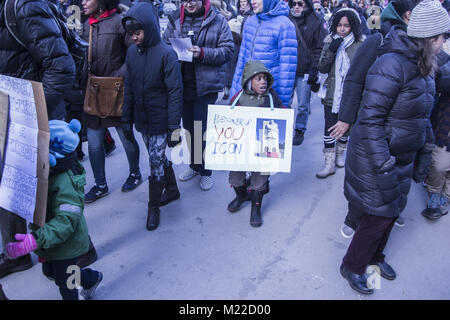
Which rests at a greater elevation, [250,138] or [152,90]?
[152,90]

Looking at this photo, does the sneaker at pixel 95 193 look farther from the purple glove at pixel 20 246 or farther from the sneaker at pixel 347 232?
the sneaker at pixel 347 232

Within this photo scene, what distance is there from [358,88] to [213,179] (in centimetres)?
214

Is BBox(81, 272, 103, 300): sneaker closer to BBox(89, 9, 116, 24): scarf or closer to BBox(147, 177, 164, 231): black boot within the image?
BBox(147, 177, 164, 231): black boot

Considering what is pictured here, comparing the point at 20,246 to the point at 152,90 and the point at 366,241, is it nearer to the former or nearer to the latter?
the point at 152,90

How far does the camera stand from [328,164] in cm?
426

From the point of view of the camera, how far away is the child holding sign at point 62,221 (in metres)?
1.78

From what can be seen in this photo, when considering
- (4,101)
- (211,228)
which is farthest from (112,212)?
(4,101)

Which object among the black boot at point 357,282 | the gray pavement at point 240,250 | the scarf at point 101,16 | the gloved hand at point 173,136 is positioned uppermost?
the scarf at point 101,16

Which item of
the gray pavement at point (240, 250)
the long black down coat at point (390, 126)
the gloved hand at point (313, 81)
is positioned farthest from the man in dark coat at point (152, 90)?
the gloved hand at point (313, 81)

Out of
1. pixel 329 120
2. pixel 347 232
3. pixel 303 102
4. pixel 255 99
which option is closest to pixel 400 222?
pixel 347 232

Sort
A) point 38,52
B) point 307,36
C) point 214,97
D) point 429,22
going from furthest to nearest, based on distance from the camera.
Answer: point 307,36, point 214,97, point 38,52, point 429,22

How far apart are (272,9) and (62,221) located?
2607 mm

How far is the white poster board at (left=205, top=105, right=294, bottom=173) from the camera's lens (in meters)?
3.02

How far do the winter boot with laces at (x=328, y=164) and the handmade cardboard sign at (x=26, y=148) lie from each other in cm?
317
